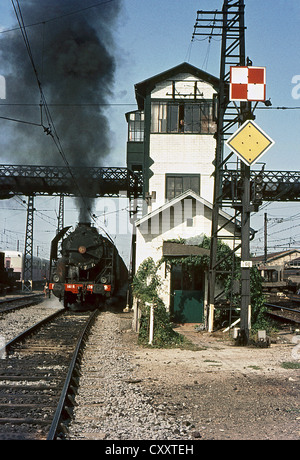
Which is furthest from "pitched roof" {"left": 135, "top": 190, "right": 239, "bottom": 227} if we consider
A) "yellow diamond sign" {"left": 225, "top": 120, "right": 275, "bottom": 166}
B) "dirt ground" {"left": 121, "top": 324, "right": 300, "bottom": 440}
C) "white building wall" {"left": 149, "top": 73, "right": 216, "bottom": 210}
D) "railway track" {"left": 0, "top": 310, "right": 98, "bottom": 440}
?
"white building wall" {"left": 149, "top": 73, "right": 216, "bottom": 210}

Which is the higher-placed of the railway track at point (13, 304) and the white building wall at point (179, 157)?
the white building wall at point (179, 157)

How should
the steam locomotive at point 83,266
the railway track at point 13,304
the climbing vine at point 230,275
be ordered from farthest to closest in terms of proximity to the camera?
the railway track at point 13,304 → the steam locomotive at point 83,266 → the climbing vine at point 230,275

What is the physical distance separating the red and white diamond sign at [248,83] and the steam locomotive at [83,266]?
9624 millimetres

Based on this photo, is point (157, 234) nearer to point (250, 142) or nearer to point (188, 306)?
point (188, 306)

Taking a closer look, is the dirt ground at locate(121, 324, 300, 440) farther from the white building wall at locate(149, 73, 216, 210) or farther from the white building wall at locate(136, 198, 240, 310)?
the white building wall at locate(149, 73, 216, 210)

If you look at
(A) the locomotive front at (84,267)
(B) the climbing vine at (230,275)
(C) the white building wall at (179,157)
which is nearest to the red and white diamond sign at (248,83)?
(B) the climbing vine at (230,275)

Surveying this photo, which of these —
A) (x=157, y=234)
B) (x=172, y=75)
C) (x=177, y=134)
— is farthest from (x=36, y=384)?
(x=172, y=75)

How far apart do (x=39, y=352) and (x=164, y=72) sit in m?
16.6

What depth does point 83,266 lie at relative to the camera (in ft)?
62.2

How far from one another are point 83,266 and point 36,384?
39.7ft

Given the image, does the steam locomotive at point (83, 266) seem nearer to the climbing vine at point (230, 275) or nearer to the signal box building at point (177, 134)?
the signal box building at point (177, 134)

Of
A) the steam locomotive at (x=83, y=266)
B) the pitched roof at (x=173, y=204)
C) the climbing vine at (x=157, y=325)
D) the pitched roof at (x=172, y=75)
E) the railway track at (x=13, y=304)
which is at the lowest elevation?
the railway track at (x=13, y=304)

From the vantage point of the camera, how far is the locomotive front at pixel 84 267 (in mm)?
18594

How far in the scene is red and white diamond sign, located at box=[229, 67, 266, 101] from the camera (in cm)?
1149
